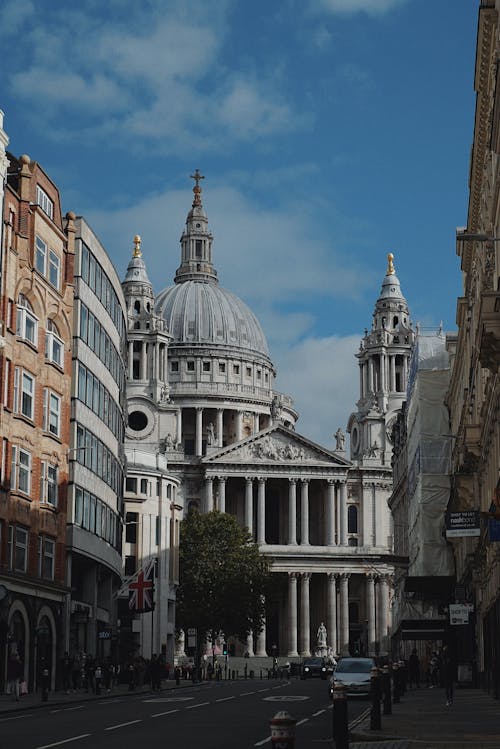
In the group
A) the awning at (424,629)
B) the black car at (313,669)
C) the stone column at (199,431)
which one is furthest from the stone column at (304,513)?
the awning at (424,629)

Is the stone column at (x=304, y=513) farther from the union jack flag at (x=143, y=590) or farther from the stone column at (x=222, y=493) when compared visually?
the union jack flag at (x=143, y=590)

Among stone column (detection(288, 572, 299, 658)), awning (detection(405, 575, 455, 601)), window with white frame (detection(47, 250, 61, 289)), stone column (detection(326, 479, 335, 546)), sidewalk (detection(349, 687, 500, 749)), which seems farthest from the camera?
stone column (detection(326, 479, 335, 546))

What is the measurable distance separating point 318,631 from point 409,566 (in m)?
69.0

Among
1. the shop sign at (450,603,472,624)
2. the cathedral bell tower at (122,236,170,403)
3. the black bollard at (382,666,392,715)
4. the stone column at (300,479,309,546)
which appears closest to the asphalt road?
the black bollard at (382,666,392,715)

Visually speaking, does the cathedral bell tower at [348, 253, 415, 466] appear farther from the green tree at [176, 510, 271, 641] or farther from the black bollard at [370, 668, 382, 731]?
the black bollard at [370, 668, 382, 731]

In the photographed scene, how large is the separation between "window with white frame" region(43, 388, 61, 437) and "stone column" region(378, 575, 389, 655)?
111553 millimetres

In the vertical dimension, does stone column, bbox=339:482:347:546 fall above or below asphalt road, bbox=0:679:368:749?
above

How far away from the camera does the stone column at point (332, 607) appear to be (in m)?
166

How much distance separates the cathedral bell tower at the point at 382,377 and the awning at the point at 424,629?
101 meters

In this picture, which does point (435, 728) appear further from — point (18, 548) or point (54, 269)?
point (54, 269)

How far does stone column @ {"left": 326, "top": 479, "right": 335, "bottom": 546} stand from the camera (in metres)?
168

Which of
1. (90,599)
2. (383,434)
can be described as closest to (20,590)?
(90,599)

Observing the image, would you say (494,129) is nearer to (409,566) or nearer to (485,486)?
(485,486)

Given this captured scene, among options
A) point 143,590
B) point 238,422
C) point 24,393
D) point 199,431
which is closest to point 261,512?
point 199,431
